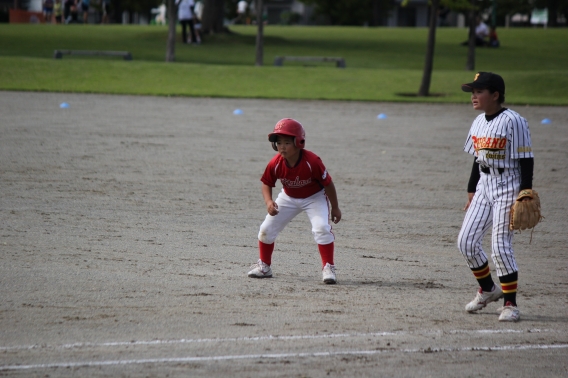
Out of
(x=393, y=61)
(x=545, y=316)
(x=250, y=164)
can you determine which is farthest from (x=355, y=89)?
(x=545, y=316)

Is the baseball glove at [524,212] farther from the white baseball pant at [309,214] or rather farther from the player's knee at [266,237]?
the player's knee at [266,237]

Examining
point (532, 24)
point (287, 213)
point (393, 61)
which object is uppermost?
point (532, 24)

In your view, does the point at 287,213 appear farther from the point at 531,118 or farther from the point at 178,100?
the point at 178,100

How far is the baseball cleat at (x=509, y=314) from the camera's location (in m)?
5.78

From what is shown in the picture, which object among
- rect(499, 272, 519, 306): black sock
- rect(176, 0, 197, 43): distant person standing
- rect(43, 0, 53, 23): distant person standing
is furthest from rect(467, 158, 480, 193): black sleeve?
rect(43, 0, 53, 23): distant person standing

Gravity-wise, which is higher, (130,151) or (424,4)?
(424,4)

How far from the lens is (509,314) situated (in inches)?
227

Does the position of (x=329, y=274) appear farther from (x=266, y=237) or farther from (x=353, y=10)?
(x=353, y=10)

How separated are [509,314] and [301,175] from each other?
2075 mm

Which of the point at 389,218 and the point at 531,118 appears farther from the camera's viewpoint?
the point at 531,118

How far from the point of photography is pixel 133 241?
8070 mm

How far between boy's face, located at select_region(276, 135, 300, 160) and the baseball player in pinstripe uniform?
1493mm

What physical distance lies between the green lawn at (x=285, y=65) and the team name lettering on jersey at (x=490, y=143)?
1818cm

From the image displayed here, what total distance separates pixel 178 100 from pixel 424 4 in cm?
6016
